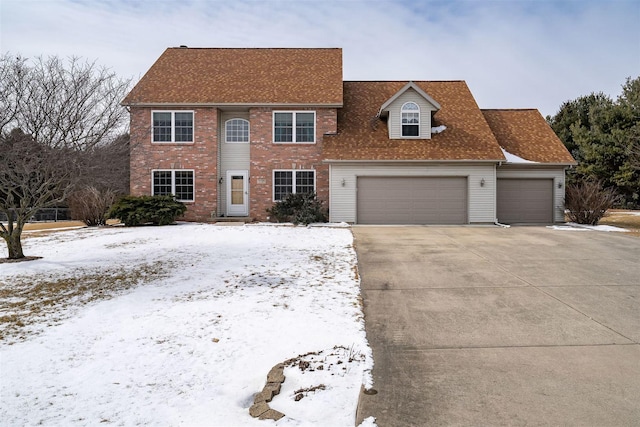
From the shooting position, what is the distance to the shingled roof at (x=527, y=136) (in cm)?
1983

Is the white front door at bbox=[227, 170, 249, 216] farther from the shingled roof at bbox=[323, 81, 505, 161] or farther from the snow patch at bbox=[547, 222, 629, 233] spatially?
the snow patch at bbox=[547, 222, 629, 233]

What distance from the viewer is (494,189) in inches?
742

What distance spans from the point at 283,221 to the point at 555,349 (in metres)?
14.6

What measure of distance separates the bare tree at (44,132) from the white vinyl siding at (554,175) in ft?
54.3

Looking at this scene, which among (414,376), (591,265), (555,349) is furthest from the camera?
(591,265)

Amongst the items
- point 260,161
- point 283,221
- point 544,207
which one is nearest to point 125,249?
point 283,221

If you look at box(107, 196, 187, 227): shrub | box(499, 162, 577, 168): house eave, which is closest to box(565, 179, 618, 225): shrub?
box(499, 162, 577, 168): house eave

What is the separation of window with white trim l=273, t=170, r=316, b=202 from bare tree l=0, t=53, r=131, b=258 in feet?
32.1

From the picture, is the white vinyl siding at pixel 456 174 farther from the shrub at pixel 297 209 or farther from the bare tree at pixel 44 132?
the bare tree at pixel 44 132

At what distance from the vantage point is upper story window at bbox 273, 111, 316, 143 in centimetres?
2017

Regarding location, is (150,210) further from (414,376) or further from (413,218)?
(414,376)

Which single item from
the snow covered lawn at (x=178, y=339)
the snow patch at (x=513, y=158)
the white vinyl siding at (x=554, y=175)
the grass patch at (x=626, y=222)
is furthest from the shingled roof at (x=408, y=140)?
the snow covered lawn at (x=178, y=339)

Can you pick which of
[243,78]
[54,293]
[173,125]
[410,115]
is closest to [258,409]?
[54,293]

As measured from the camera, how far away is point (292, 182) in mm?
20047
